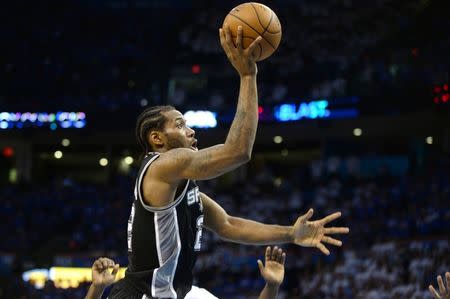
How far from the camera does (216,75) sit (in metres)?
21.8

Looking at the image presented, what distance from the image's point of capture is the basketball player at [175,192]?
3.69 m

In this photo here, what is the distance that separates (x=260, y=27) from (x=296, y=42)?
713 inches

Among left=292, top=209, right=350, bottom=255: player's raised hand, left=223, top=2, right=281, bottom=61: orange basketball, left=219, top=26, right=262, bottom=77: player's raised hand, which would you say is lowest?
left=292, top=209, right=350, bottom=255: player's raised hand

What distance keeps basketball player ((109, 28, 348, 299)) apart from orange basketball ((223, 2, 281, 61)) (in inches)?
5.0

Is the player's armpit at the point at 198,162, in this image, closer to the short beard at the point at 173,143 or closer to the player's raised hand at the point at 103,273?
the short beard at the point at 173,143

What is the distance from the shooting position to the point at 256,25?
3.92 metres

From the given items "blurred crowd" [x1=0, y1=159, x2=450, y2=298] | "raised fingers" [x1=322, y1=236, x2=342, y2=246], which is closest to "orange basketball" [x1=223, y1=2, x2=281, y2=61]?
"raised fingers" [x1=322, y1=236, x2=342, y2=246]

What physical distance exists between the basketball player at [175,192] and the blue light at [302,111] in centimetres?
1550

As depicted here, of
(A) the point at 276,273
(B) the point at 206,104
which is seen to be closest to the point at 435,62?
(B) the point at 206,104

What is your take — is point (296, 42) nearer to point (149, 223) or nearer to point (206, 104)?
point (206, 104)

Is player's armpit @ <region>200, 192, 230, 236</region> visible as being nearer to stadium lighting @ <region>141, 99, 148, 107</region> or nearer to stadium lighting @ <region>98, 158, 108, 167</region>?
stadium lighting @ <region>141, 99, 148, 107</region>

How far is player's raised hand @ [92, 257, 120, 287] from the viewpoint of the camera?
452 centimetres

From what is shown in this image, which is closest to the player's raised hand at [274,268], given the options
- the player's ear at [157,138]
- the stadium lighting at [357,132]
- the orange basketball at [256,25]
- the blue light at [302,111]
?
the player's ear at [157,138]

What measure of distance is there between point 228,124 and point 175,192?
17024 mm
